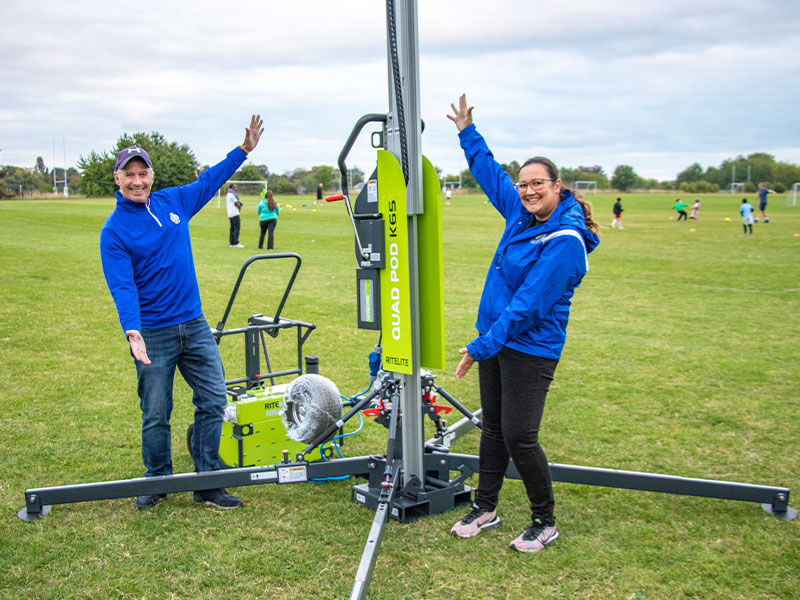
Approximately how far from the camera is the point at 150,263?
418 cm

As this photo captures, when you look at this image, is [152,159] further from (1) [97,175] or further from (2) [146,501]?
(2) [146,501]

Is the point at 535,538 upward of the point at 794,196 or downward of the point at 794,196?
downward

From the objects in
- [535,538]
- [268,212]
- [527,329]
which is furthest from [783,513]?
[268,212]

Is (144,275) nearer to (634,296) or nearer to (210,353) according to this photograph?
(210,353)

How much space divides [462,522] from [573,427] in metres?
2.14

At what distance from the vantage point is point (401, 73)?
374 cm

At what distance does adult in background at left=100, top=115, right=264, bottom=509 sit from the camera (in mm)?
4098

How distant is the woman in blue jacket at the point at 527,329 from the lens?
3.43 meters

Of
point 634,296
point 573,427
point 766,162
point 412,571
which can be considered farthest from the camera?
point 766,162

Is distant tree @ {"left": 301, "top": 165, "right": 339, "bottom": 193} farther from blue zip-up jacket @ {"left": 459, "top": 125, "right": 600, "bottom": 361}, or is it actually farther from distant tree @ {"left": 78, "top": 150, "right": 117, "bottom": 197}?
blue zip-up jacket @ {"left": 459, "top": 125, "right": 600, "bottom": 361}

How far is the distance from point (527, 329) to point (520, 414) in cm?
45

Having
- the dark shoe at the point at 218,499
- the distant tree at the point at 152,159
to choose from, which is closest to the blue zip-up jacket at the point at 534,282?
the dark shoe at the point at 218,499

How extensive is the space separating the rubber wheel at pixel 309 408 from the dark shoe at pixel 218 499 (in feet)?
1.95

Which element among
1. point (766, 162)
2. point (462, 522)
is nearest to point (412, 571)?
point (462, 522)
